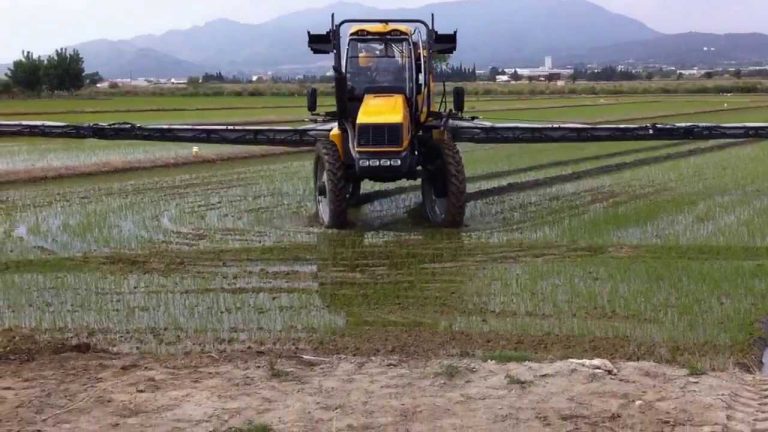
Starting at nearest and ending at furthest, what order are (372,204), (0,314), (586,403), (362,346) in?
(586,403) → (362,346) → (0,314) → (372,204)

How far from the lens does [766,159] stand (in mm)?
19047

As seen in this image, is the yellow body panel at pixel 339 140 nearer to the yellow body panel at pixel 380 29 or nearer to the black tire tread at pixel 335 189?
the black tire tread at pixel 335 189

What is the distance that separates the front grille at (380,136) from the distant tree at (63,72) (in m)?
50.7

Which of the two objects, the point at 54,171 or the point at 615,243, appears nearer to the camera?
the point at 615,243

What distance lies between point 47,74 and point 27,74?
1.18 m

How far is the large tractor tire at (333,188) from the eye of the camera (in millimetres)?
11195

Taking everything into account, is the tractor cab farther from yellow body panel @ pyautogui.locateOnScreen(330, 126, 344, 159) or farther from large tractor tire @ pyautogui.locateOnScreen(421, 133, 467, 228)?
large tractor tire @ pyautogui.locateOnScreen(421, 133, 467, 228)

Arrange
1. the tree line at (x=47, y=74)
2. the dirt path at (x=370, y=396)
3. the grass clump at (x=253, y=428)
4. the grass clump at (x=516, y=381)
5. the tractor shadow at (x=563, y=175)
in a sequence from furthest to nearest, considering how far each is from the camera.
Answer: the tree line at (x=47, y=74) → the tractor shadow at (x=563, y=175) → the grass clump at (x=516, y=381) → the dirt path at (x=370, y=396) → the grass clump at (x=253, y=428)

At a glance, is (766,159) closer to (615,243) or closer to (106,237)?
(615,243)

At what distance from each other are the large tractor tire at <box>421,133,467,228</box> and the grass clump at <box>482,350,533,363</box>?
5060 millimetres

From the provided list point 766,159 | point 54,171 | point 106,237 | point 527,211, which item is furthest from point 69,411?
point 766,159

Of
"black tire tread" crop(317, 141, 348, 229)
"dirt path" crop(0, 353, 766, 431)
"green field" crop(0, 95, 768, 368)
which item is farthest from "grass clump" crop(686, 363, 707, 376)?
"black tire tread" crop(317, 141, 348, 229)

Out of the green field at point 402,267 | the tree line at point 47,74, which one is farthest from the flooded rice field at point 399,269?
the tree line at point 47,74

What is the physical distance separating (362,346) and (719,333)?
9.02 feet
